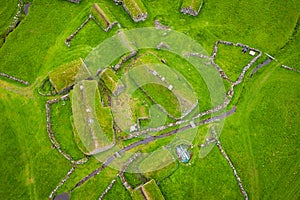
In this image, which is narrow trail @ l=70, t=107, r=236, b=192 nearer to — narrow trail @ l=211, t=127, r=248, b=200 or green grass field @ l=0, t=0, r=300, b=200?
green grass field @ l=0, t=0, r=300, b=200

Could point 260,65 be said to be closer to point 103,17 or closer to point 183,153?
point 183,153

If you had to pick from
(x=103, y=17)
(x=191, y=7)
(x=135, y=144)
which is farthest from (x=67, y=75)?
(x=191, y=7)

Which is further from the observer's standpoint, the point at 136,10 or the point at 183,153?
the point at 136,10

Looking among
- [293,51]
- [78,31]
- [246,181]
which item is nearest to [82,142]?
[78,31]

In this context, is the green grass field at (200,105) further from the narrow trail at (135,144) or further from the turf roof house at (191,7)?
the turf roof house at (191,7)

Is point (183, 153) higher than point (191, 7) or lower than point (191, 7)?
lower

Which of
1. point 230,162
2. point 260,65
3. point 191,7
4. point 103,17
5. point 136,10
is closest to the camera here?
point 230,162

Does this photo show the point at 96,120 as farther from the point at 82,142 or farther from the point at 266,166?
the point at 266,166

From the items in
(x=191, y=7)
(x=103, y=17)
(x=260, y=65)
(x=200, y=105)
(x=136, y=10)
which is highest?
(x=103, y=17)

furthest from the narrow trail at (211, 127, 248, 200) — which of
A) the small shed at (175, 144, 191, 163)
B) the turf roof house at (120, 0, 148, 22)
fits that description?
the turf roof house at (120, 0, 148, 22)
